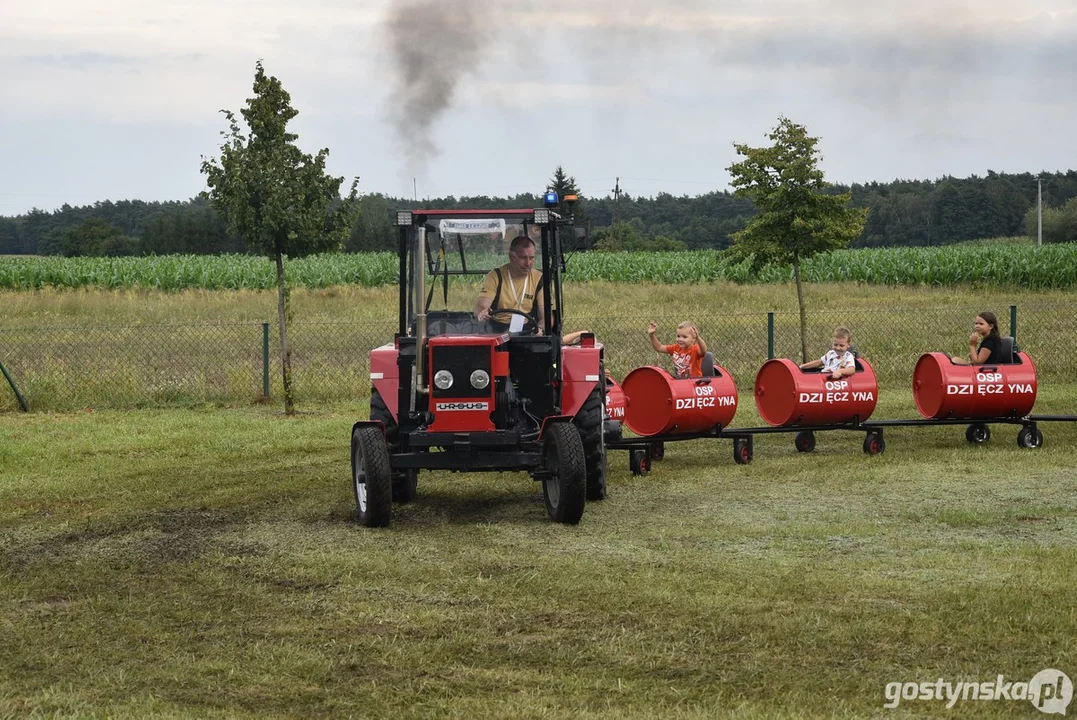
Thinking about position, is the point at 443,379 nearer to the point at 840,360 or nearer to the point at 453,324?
the point at 453,324

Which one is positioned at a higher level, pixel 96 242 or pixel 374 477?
pixel 96 242

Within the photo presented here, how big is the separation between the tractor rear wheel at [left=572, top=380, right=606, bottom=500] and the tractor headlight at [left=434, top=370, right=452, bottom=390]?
1149 millimetres

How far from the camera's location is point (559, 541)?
895 centimetres

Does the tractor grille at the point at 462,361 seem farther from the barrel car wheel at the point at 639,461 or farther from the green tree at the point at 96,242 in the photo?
the green tree at the point at 96,242

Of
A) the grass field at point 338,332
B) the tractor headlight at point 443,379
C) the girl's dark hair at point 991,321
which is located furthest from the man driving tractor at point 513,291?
the girl's dark hair at point 991,321

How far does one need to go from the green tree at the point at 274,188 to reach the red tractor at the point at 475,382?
612cm

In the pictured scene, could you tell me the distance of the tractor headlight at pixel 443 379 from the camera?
9.54 metres

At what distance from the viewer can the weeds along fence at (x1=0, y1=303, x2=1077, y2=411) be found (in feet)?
59.1

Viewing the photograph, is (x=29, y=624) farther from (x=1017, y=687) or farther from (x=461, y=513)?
(x=1017, y=687)

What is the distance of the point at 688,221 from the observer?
10175 centimetres

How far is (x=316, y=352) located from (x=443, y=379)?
14395mm

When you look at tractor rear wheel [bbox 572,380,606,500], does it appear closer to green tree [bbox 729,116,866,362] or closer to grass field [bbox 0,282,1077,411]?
grass field [bbox 0,282,1077,411]

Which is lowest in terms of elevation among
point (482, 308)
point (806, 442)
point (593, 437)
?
point (806, 442)

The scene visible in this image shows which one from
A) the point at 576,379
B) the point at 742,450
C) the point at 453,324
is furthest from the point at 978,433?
the point at 453,324
